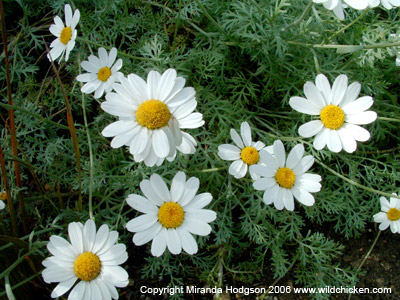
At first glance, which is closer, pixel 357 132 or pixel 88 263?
pixel 88 263

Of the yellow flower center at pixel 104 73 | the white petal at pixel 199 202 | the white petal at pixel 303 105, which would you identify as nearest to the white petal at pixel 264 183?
the white petal at pixel 199 202

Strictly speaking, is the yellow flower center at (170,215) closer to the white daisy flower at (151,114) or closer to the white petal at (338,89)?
the white daisy flower at (151,114)

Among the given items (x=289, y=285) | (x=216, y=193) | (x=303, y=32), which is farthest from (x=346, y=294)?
(x=303, y=32)

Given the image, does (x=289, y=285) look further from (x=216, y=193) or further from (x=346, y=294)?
(x=216, y=193)

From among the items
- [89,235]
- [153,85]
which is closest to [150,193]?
[89,235]

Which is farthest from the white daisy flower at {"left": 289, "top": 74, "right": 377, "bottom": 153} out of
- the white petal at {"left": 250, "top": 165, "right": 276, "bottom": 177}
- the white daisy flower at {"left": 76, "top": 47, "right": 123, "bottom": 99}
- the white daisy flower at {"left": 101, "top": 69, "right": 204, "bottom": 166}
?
the white daisy flower at {"left": 76, "top": 47, "right": 123, "bottom": 99}

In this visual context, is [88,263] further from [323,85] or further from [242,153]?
[323,85]
